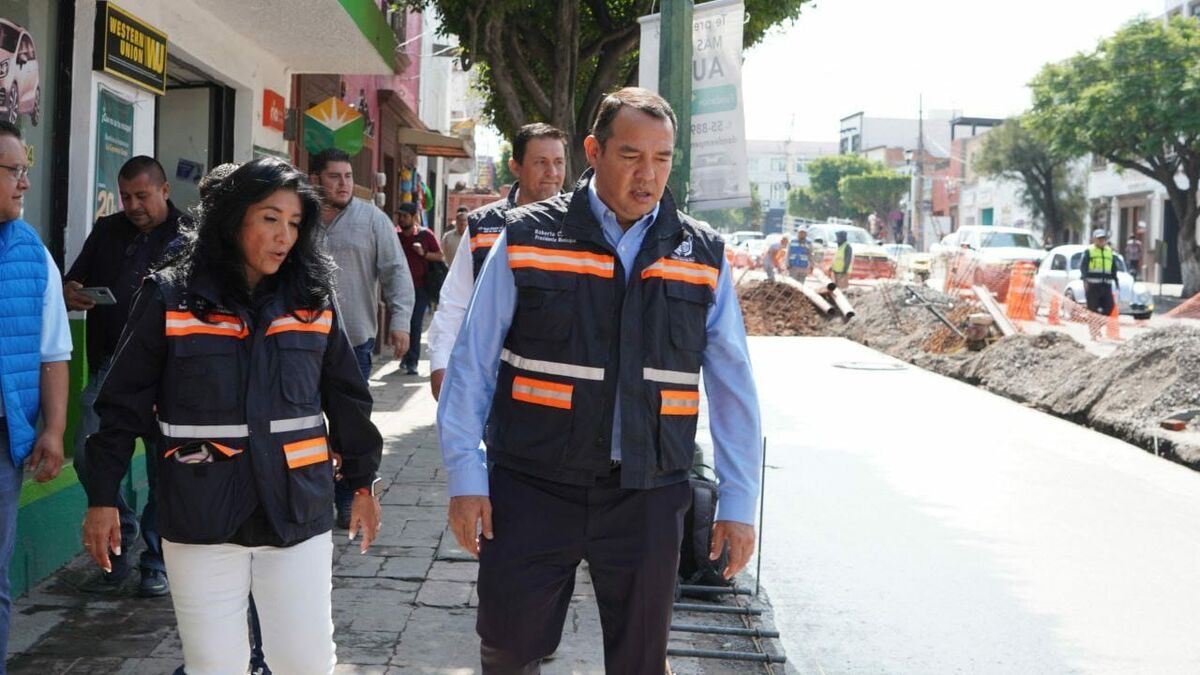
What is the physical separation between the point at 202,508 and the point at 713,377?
1.30m

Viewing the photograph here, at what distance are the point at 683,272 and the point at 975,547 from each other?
484cm

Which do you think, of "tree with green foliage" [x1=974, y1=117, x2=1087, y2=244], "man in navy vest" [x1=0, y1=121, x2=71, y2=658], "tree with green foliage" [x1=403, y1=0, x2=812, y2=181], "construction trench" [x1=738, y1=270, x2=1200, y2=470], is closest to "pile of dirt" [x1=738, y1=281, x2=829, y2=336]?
"construction trench" [x1=738, y1=270, x2=1200, y2=470]

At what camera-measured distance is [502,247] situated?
3.41m

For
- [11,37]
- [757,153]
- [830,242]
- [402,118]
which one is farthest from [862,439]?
[757,153]

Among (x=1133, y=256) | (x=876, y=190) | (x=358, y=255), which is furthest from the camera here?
(x=876, y=190)

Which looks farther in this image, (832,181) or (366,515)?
(832,181)

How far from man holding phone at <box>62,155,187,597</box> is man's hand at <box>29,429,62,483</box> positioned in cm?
153

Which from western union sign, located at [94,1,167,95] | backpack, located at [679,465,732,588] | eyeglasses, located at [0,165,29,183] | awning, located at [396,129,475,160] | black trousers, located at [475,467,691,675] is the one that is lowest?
backpack, located at [679,465,732,588]

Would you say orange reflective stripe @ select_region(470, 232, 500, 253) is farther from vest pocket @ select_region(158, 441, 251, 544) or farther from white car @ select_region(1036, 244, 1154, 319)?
white car @ select_region(1036, 244, 1154, 319)

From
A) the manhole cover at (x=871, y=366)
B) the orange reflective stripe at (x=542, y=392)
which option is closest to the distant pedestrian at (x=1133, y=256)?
the manhole cover at (x=871, y=366)

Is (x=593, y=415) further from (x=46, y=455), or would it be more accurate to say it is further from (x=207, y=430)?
(x=46, y=455)

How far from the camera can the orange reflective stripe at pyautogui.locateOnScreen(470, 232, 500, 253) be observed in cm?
511

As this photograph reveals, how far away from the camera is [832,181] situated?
11638 centimetres

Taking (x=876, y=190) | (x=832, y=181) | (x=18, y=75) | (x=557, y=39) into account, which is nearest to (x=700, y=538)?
(x=18, y=75)
